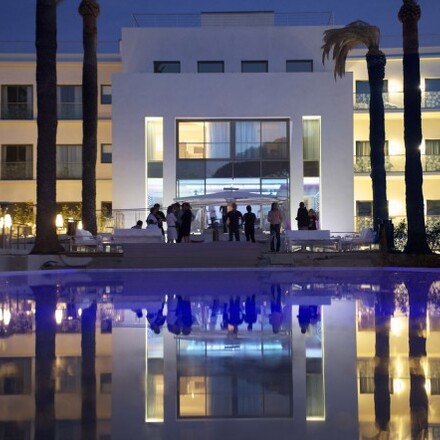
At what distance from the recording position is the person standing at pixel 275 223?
23.6 meters

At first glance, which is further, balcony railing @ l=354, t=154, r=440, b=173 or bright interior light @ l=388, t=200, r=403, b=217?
bright interior light @ l=388, t=200, r=403, b=217

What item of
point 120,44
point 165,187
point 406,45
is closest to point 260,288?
point 406,45

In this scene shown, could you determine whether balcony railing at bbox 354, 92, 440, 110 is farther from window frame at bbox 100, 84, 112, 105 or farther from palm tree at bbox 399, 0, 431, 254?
palm tree at bbox 399, 0, 431, 254

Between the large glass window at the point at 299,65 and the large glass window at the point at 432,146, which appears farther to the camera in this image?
the large glass window at the point at 432,146

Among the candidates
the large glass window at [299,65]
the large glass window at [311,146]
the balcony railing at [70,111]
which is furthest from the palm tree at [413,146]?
the balcony railing at [70,111]

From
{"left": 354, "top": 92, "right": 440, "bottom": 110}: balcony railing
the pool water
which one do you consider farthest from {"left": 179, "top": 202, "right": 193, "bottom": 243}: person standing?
{"left": 354, "top": 92, "right": 440, "bottom": 110}: balcony railing

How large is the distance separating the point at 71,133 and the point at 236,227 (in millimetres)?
16704

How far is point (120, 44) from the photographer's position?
3819 centimetres

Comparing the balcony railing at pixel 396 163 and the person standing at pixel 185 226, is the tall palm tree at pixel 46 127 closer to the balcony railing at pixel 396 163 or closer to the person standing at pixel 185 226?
the person standing at pixel 185 226

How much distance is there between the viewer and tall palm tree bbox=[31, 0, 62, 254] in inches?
Answer: 853

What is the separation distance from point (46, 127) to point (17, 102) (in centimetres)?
1886

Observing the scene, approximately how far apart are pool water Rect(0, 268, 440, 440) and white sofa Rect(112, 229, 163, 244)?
12.7 m

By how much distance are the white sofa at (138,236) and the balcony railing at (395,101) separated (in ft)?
51.6

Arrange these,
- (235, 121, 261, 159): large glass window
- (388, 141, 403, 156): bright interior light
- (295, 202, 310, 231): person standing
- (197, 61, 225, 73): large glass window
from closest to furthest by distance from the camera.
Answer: (295, 202, 310, 231): person standing
(235, 121, 261, 159): large glass window
(197, 61, 225, 73): large glass window
(388, 141, 403, 156): bright interior light
